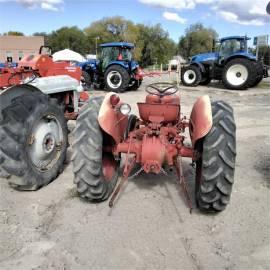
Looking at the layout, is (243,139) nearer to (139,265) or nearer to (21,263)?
(139,265)

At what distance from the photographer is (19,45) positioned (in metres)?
55.6

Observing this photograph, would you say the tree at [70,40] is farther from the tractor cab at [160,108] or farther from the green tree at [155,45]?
the tractor cab at [160,108]

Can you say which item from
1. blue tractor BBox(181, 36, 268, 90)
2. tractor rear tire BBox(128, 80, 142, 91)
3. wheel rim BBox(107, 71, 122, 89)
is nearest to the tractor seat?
wheel rim BBox(107, 71, 122, 89)

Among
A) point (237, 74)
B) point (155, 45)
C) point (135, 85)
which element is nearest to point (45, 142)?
point (135, 85)

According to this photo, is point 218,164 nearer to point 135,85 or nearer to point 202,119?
point 202,119

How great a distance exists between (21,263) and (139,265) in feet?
3.11

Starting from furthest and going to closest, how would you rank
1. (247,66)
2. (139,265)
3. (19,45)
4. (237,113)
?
(19,45) → (247,66) → (237,113) → (139,265)

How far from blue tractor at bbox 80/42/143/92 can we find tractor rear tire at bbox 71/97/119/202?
10.9 meters

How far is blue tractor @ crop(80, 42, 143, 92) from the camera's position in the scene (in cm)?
1490

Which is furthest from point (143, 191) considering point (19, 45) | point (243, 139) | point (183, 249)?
point (19, 45)

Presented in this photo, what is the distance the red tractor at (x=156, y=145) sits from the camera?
3555 millimetres

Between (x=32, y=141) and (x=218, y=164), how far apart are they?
2.13m

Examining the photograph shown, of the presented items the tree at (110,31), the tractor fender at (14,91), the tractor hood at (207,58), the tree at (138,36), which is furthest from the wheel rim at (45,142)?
the tree at (110,31)

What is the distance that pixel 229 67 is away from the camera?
15680mm
